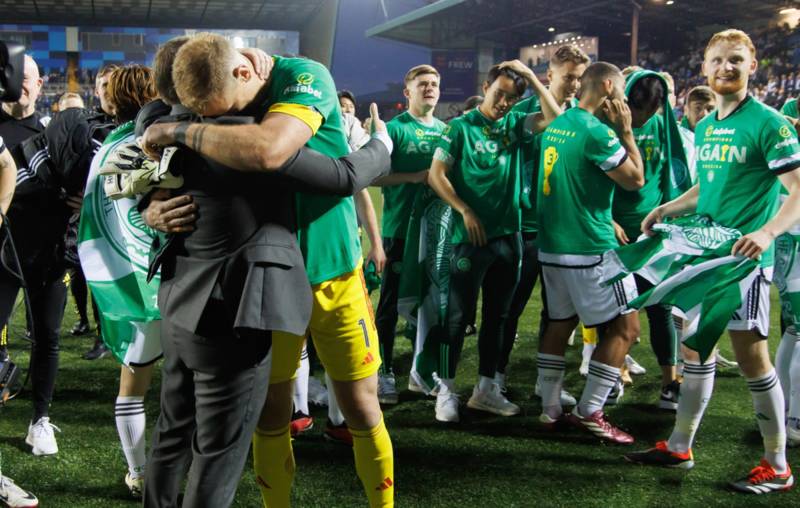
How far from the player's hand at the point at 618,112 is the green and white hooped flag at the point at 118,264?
85.7 inches

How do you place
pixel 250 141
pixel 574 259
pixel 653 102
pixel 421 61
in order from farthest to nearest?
pixel 421 61, pixel 653 102, pixel 574 259, pixel 250 141

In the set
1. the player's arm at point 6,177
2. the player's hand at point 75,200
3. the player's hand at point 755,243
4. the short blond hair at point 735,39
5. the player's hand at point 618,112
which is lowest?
the player's hand at point 755,243

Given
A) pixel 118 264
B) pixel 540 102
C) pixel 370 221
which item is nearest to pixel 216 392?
pixel 118 264

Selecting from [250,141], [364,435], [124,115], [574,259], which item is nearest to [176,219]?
[250,141]

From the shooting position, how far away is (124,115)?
9.88 feet

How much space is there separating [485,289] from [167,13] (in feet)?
121

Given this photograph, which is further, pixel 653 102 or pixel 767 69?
pixel 767 69

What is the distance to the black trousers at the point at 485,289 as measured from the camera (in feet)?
13.6

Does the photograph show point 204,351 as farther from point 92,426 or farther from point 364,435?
point 92,426

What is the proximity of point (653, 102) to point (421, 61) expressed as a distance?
36.3 metres

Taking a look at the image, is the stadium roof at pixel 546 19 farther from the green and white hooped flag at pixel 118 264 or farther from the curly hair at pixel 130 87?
the green and white hooped flag at pixel 118 264

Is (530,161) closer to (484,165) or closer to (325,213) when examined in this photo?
(484,165)

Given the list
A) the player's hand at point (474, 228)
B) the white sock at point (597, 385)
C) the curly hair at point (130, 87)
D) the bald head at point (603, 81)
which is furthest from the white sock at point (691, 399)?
the curly hair at point (130, 87)

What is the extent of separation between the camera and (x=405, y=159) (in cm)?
466
